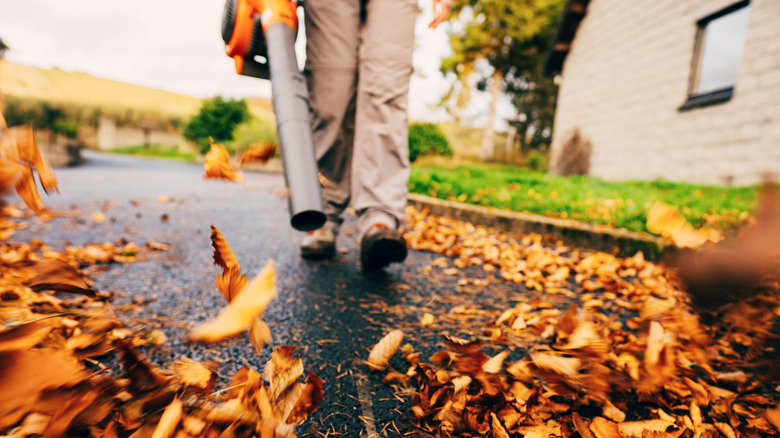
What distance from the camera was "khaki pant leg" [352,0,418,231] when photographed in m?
1.83

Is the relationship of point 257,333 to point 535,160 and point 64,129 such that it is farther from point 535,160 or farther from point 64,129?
point 535,160

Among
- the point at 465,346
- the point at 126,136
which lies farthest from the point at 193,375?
the point at 126,136

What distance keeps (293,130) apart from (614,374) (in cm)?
105

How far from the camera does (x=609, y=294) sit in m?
1.74

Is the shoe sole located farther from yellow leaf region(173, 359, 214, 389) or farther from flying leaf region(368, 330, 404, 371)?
yellow leaf region(173, 359, 214, 389)

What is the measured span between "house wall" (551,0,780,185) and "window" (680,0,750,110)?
0.12 m

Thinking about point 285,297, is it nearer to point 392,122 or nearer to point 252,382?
point 252,382

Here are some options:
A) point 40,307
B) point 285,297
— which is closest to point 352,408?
point 285,297

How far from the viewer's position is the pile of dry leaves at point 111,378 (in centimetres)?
54

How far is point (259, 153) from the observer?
3.72ft

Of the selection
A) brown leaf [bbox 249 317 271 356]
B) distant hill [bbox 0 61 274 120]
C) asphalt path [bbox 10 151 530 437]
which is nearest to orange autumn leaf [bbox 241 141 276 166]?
asphalt path [bbox 10 151 530 437]

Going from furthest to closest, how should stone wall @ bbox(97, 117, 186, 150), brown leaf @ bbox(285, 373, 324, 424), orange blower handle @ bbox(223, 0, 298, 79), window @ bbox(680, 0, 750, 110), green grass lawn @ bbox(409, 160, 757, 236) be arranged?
stone wall @ bbox(97, 117, 186, 150), window @ bbox(680, 0, 750, 110), green grass lawn @ bbox(409, 160, 757, 236), orange blower handle @ bbox(223, 0, 298, 79), brown leaf @ bbox(285, 373, 324, 424)

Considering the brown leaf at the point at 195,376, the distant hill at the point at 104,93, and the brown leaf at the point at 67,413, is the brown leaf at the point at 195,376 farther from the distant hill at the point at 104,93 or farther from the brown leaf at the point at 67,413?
the distant hill at the point at 104,93

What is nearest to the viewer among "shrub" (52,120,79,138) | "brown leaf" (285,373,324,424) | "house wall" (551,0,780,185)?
"brown leaf" (285,373,324,424)
